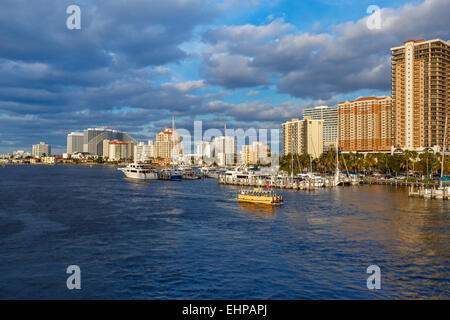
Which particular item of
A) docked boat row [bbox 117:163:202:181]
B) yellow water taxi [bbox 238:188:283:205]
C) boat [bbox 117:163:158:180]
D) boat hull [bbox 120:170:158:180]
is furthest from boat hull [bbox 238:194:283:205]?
boat [bbox 117:163:158:180]

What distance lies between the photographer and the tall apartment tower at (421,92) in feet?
475

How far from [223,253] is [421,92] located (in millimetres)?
149291

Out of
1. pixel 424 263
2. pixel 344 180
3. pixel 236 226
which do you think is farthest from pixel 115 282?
pixel 344 180

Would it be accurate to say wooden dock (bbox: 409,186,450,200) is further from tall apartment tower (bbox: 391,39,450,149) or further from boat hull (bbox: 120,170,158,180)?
boat hull (bbox: 120,170,158,180)

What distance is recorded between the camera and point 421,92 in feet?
485

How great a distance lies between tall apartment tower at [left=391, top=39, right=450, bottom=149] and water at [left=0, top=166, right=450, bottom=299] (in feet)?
353

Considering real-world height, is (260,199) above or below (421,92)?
below

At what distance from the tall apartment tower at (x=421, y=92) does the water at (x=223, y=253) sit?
107463 millimetres

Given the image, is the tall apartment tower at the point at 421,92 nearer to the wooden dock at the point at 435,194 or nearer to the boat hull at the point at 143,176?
the wooden dock at the point at 435,194

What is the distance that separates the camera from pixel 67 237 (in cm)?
3581

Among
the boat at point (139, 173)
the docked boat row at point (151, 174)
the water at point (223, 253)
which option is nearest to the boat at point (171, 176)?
the docked boat row at point (151, 174)

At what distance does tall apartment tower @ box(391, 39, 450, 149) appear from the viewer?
145 meters

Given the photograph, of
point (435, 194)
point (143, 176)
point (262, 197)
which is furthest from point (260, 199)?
point (143, 176)

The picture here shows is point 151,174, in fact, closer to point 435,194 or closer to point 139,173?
point 139,173
